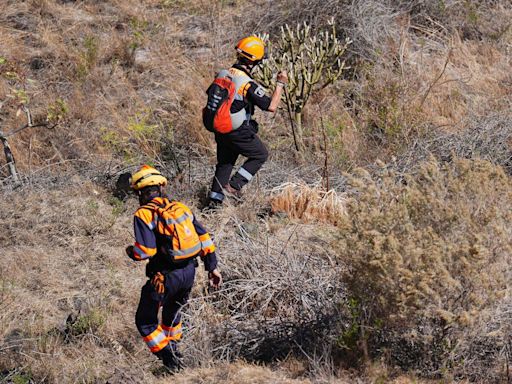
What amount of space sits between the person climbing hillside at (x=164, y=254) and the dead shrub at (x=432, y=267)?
0.98m

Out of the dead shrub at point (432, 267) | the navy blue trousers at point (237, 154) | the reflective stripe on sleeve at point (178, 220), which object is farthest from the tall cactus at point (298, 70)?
the reflective stripe on sleeve at point (178, 220)

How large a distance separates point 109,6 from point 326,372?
8.66 m

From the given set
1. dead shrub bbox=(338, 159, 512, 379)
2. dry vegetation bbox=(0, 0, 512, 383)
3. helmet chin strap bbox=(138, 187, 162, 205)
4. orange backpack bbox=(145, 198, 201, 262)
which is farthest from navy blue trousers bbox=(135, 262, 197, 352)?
dead shrub bbox=(338, 159, 512, 379)

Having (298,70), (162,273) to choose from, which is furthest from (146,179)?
(298,70)

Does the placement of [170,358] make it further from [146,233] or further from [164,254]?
[146,233]

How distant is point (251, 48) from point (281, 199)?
55.4 inches

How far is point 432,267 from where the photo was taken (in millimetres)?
5238

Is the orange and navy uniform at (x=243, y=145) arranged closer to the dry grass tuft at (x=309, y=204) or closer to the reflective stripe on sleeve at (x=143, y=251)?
the dry grass tuft at (x=309, y=204)

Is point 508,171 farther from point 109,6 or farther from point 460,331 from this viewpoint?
point 109,6

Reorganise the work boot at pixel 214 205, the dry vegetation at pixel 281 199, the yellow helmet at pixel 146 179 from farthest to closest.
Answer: the work boot at pixel 214 205 → the yellow helmet at pixel 146 179 → the dry vegetation at pixel 281 199

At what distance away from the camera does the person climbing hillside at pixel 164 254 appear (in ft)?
18.7

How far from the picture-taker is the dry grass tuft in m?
8.04

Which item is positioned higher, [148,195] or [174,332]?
[148,195]

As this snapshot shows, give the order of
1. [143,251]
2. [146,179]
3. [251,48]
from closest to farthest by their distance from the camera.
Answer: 1. [143,251]
2. [146,179]
3. [251,48]
